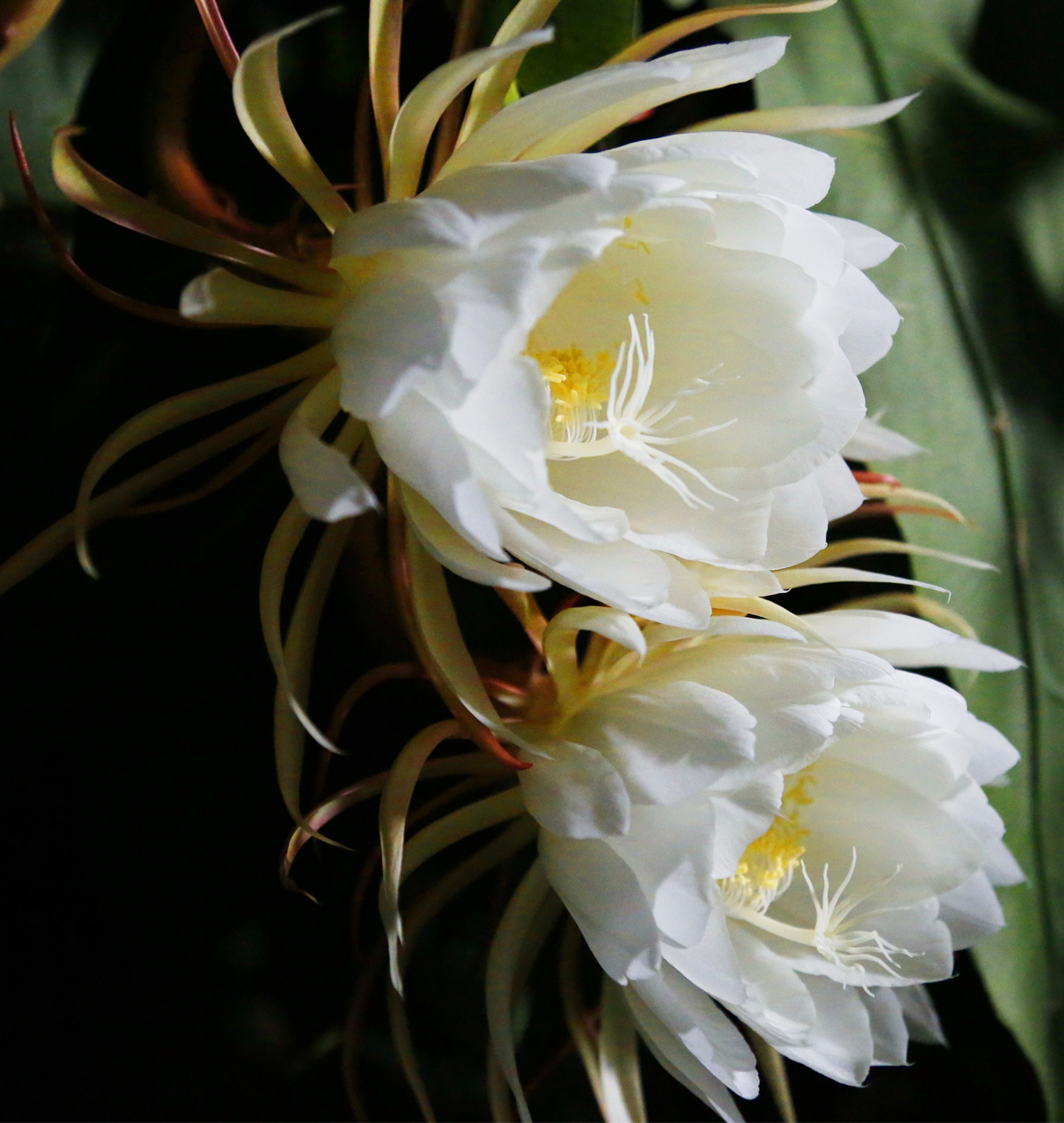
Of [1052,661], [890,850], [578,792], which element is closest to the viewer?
[578,792]

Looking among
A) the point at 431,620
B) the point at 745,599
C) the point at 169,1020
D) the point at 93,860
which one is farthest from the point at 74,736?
the point at 745,599

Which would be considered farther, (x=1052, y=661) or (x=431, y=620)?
(x=1052, y=661)

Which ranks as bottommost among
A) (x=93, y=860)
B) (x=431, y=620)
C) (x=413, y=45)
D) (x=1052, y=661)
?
(x=1052, y=661)

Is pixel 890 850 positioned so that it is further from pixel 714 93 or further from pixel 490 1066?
pixel 714 93

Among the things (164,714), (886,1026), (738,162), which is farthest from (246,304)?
(886,1026)

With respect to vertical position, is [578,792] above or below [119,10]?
below

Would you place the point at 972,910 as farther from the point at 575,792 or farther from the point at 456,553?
the point at 456,553

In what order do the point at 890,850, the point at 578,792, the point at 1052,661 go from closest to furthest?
the point at 578,792 < the point at 890,850 < the point at 1052,661

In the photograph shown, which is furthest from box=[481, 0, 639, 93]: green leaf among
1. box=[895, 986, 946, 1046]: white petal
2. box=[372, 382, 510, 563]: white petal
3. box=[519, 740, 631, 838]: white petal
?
box=[895, 986, 946, 1046]: white petal

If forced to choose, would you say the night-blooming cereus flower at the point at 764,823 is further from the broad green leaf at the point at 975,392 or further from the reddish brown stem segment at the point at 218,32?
Result: the reddish brown stem segment at the point at 218,32
